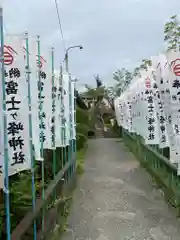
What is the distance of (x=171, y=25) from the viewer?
10508 millimetres

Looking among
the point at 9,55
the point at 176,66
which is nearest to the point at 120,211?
the point at 176,66

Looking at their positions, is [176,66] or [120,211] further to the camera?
[120,211]

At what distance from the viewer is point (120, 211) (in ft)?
24.0

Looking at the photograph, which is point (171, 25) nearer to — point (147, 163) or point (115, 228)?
point (147, 163)

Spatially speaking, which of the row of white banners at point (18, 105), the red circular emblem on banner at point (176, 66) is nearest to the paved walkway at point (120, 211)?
the row of white banners at point (18, 105)

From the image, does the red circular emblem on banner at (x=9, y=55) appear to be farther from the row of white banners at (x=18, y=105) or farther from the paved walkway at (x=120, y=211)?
the paved walkway at (x=120, y=211)

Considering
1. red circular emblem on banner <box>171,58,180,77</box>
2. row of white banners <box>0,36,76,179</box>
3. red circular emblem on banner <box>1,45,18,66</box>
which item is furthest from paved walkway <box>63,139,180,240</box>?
red circular emblem on banner <box>1,45,18,66</box>

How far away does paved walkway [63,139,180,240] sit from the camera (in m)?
6.00

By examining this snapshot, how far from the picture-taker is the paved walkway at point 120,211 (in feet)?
19.7

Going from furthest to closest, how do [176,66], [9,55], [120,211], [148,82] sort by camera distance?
[148,82], [120,211], [176,66], [9,55]

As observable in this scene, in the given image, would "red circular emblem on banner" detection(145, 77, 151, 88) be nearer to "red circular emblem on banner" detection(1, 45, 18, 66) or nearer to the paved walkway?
the paved walkway

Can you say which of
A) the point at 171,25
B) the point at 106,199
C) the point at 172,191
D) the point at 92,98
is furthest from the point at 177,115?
the point at 92,98

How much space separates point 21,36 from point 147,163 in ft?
26.8

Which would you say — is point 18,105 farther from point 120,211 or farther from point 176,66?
point 120,211
